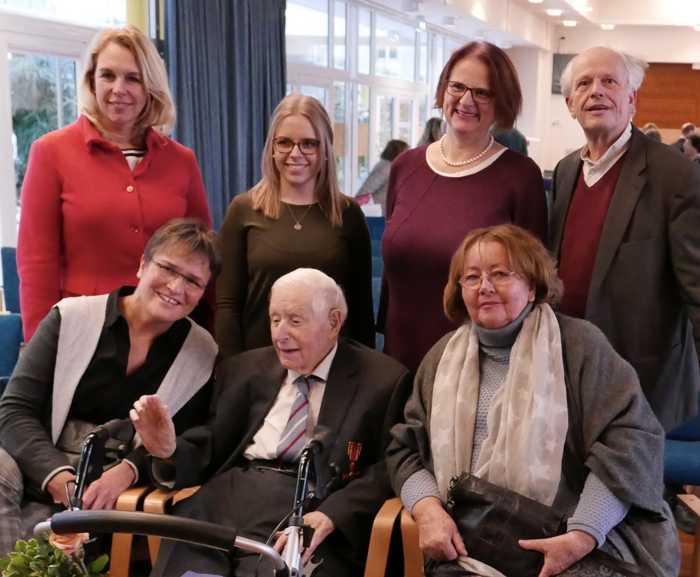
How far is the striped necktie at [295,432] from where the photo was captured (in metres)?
2.46

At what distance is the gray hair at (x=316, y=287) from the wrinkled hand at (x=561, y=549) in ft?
2.73

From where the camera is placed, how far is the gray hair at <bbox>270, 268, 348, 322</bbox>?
243cm

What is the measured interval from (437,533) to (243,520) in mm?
544

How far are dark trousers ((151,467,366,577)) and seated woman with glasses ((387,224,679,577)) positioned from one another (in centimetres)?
24

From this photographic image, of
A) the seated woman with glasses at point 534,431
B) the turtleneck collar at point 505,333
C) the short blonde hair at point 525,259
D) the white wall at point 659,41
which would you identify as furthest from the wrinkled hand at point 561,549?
the white wall at point 659,41

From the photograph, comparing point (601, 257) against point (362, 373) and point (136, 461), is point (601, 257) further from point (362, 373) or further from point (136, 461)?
point (136, 461)

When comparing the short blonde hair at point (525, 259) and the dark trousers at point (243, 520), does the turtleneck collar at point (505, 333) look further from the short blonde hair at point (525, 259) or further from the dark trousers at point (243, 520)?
the dark trousers at point (243, 520)

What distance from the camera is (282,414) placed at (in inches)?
98.5

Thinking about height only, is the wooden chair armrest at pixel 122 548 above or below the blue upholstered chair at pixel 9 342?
below

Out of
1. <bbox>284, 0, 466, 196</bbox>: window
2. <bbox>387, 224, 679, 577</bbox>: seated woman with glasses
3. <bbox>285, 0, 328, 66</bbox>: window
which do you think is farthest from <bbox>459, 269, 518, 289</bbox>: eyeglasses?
<bbox>285, 0, 328, 66</bbox>: window

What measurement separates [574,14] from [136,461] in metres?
11.8

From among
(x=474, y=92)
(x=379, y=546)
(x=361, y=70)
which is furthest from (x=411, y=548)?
(x=361, y=70)

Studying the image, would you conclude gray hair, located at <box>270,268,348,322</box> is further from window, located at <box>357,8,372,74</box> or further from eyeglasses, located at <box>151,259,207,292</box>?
window, located at <box>357,8,372,74</box>

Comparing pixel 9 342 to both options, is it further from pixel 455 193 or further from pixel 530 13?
pixel 530 13
